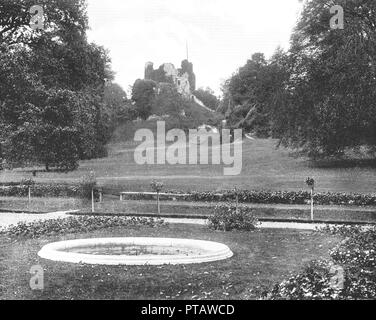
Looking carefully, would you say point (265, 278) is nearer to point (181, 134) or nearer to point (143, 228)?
point (143, 228)

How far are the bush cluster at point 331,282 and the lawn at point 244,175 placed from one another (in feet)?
48.8

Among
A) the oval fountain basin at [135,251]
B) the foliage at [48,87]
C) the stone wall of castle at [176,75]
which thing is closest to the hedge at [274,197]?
the foliage at [48,87]

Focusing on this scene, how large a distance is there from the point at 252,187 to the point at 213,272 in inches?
711

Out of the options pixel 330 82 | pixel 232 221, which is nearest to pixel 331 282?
pixel 232 221

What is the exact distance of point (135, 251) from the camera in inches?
482

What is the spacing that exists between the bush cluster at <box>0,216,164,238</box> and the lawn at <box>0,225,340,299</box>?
168 centimetres

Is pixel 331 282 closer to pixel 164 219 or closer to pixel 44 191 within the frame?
pixel 164 219

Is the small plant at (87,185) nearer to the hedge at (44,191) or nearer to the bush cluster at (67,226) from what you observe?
the hedge at (44,191)

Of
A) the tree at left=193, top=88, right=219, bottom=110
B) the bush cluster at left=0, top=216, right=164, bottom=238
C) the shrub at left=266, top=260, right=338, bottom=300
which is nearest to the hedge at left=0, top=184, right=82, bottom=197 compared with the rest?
the bush cluster at left=0, top=216, right=164, bottom=238

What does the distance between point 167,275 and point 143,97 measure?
56585mm

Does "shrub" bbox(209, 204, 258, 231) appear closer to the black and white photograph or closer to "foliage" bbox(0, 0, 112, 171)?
the black and white photograph

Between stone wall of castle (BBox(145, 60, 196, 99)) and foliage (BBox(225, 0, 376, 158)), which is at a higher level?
stone wall of castle (BBox(145, 60, 196, 99))

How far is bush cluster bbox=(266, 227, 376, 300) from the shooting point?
759 centimetres
